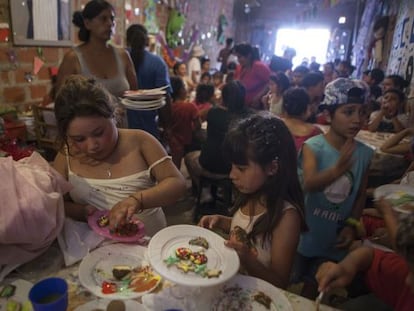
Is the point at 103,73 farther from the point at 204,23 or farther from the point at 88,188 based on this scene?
the point at 204,23

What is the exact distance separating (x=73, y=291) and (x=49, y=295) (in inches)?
4.3

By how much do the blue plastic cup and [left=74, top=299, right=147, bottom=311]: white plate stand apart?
52mm

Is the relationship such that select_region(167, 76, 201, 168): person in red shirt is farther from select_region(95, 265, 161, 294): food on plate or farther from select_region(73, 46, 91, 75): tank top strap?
select_region(95, 265, 161, 294): food on plate

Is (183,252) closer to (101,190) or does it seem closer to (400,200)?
(101,190)

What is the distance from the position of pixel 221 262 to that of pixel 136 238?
1.20ft

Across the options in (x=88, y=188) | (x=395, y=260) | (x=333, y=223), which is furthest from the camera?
(x=333, y=223)

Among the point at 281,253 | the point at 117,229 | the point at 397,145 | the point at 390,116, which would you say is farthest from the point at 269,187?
the point at 390,116

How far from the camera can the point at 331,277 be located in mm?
1014

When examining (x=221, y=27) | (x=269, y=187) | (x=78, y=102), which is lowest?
(x=269, y=187)

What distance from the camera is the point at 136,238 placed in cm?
121

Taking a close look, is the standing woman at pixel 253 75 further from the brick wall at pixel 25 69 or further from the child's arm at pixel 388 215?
the child's arm at pixel 388 215

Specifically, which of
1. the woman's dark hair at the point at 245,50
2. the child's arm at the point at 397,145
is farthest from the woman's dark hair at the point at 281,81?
the child's arm at the point at 397,145

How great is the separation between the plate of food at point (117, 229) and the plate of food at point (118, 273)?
3cm

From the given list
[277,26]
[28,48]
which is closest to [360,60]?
[277,26]
